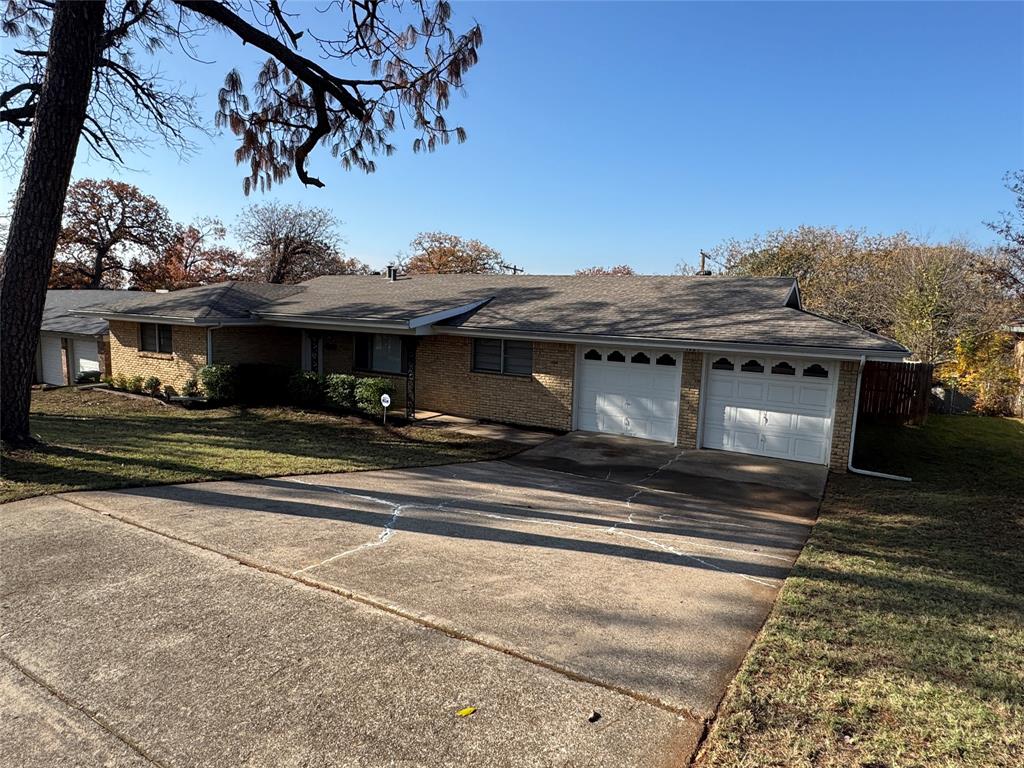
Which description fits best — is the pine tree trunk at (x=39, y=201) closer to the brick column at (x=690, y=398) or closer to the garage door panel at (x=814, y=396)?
the brick column at (x=690, y=398)

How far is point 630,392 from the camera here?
1326 cm

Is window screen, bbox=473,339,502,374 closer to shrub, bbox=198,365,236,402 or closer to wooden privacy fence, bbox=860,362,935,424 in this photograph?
shrub, bbox=198,365,236,402

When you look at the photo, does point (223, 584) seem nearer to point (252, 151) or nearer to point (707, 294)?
point (252, 151)

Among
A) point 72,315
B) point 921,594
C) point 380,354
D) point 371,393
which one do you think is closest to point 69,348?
point 72,315

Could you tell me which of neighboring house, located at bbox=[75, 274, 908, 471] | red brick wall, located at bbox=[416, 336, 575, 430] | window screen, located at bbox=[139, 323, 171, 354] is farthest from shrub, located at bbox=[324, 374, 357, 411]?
window screen, located at bbox=[139, 323, 171, 354]

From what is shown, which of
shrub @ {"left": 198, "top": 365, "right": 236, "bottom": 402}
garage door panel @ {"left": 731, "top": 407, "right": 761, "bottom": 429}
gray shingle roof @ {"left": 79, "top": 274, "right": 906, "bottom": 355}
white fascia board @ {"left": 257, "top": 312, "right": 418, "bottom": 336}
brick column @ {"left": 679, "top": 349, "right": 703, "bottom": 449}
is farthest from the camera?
shrub @ {"left": 198, "top": 365, "right": 236, "bottom": 402}

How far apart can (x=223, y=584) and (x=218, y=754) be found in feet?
6.46

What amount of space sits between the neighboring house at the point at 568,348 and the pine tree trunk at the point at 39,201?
692 cm

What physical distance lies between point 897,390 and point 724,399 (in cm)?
801

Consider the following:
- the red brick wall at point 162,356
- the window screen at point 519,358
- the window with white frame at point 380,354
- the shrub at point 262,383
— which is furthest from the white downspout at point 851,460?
the red brick wall at point 162,356

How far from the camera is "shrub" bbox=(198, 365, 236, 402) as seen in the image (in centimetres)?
1639

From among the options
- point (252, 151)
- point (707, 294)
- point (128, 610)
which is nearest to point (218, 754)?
point (128, 610)

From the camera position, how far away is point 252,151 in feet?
36.6

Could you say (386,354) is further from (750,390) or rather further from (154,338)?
(750,390)
